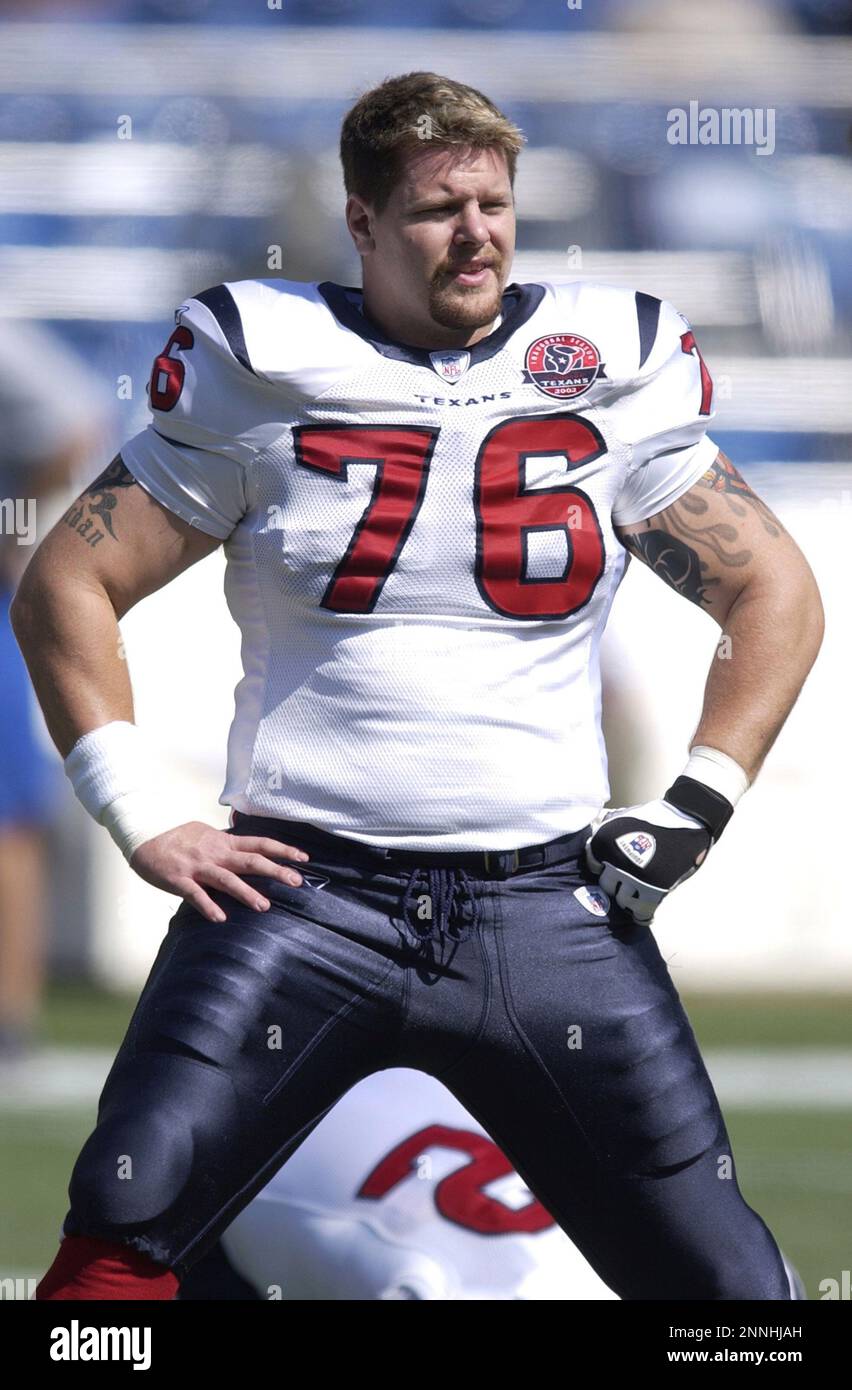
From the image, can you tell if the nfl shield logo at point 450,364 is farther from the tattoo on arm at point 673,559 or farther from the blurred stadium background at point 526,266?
the blurred stadium background at point 526,266

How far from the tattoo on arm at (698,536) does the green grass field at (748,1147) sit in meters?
1.49

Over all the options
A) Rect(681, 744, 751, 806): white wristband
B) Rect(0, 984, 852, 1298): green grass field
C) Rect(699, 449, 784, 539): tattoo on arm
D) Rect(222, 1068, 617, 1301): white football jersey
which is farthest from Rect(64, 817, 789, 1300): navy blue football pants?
Rect(0, 984, 852, 1298): green grass field

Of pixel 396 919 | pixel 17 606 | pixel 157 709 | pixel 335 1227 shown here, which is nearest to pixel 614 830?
pixel 396 919

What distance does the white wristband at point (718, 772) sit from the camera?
7.09ft

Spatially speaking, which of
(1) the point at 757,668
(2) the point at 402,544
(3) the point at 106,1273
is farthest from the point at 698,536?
(3) the point at 106,1273

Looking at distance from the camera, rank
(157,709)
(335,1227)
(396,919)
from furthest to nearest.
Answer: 1. (157,709)
2. (335,1227)
3. (396,919)

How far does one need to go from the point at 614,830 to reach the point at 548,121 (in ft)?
26.8

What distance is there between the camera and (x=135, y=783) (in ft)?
6.80

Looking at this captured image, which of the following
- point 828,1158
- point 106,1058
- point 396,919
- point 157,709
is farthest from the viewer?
point 157,709

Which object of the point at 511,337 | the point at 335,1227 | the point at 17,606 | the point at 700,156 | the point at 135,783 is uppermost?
the point at 700,156

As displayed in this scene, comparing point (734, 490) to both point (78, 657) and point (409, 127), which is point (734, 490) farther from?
point (78, 657)

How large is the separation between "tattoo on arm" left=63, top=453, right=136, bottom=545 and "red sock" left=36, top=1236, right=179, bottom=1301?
0.75 m

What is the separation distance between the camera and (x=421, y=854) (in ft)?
6.59

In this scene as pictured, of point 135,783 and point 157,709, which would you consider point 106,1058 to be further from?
point 135,783
